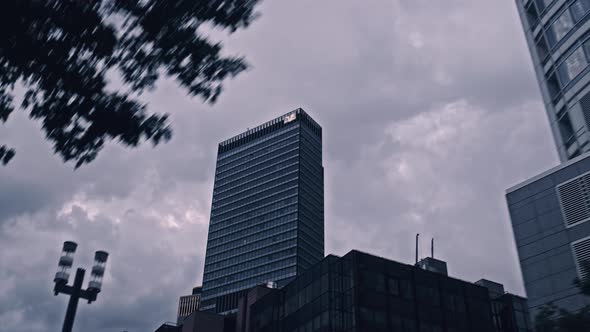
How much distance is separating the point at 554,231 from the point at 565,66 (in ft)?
45.8

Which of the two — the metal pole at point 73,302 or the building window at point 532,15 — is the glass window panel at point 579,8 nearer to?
the building window at point 532,15

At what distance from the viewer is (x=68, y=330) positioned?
12.7m

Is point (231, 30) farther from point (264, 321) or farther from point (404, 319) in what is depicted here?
point (264, 321)

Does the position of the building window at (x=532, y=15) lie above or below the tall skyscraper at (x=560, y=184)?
above

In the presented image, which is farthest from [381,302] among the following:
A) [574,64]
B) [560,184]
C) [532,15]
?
[532,15]

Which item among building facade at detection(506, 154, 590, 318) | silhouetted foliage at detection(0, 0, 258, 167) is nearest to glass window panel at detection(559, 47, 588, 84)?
building facade at detection(506, 154, 590, 318)

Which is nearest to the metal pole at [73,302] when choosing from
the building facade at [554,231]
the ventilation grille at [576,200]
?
the building facade at [554,231]

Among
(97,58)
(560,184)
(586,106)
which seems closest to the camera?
(97,58)

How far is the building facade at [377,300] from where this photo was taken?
51.2 metres

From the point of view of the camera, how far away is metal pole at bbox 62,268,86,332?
12.9m

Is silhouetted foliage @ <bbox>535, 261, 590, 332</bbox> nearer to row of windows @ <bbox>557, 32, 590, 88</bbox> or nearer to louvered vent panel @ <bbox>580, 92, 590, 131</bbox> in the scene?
louvered vent panel @ <bbox>580, 92, 590, 131</bbox>

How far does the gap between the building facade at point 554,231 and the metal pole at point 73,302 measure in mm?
26672

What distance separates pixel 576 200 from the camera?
33844 mm

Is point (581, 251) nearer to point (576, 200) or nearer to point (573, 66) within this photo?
point (576, 200)
